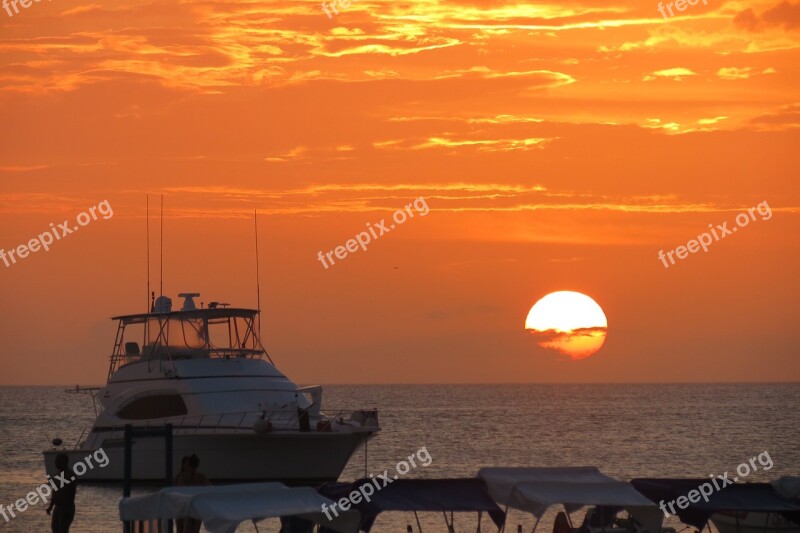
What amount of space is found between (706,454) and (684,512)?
5296cm

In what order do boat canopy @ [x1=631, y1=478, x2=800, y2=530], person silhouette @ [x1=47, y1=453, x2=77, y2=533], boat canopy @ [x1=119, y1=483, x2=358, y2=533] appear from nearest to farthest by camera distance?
boat canopy @ [x1=119, y1=483, x2=358, y2=533], boat canopy @ [x1=631, y1=478, x2=800, y2=530], person silhouette @ [x1=47, y1=453, x2=77, y2=533]


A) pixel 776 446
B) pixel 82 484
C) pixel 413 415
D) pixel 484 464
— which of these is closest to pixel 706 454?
pixel 776 446

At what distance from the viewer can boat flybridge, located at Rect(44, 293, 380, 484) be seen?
40.2 metres

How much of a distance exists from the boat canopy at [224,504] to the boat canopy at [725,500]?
6394mm

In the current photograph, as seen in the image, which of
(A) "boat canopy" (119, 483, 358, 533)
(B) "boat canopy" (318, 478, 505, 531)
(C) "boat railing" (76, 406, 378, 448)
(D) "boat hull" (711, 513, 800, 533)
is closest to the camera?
(A) "boat canopy" (119, 483, 358, 533)

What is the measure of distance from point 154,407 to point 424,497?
22279 mm

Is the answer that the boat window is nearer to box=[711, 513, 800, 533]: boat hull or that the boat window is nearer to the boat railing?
the boat railing

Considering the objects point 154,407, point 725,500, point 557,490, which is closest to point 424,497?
point 557,490

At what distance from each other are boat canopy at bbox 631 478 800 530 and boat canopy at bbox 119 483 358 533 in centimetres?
639

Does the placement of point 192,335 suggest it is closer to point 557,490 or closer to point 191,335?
point 191,335

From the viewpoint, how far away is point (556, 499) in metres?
21.3

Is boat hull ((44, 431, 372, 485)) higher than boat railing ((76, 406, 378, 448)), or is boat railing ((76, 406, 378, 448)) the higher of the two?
boat railing ((76, 406, 378, 448))

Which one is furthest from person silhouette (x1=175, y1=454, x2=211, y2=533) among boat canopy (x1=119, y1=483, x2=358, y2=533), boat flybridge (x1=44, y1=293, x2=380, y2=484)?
boat flybridge (x1=44, y1=293, x2=380, y2=484)

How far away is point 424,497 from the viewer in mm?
22234
